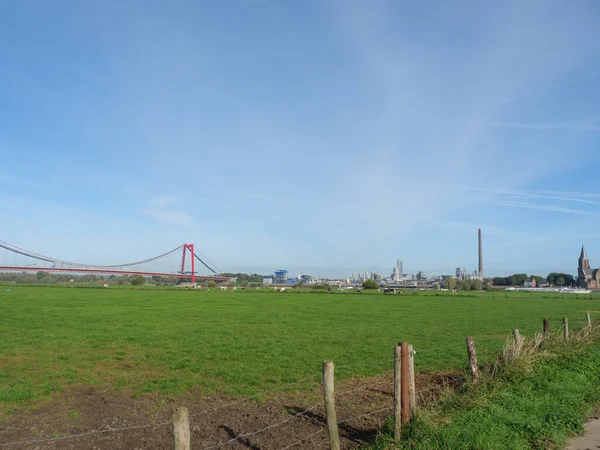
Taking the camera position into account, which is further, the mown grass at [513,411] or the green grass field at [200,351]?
the green grass field at [200,351]

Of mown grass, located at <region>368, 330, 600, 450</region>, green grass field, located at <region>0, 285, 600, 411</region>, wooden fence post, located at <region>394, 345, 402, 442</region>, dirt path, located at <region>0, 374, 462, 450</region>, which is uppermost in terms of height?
wooden fence post, located at <region>394, 345, 402, 442</region>

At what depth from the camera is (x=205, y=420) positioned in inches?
355

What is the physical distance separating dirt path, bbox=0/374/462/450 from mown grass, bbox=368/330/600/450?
3.46 ft

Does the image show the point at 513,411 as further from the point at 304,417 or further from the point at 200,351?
the point at 200,351

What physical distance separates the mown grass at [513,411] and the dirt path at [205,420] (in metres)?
1.06

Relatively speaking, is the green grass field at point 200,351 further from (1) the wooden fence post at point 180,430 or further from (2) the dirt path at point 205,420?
(1) the wooden fence post at point 180,430

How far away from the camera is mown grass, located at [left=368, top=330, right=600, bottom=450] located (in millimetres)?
7082

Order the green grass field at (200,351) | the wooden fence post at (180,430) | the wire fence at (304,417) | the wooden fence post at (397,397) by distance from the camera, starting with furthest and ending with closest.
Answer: the green grass field at (200,351) → the wire fence at (304,417) → the wooden fence post at (397,397) → the wooden fence post at (180,430)

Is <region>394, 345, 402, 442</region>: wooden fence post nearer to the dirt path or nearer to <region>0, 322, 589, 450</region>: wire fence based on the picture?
<region>0, 322, 589, 450</region>: wire fence

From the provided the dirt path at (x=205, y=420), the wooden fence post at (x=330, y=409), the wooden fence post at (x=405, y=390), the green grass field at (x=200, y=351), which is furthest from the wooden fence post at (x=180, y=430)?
the green grass field at (x=200, y=351)

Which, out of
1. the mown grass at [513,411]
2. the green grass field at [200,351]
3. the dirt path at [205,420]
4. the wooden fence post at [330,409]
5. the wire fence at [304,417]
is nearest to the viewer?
the wooden fence post at [330,409]

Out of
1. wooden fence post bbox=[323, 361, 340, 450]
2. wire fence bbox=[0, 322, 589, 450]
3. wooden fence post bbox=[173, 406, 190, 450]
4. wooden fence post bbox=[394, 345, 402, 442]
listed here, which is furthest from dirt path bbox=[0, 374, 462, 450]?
wooden fence post bbox=[173, 406, 190, 450]

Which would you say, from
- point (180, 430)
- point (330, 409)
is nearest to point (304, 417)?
point (330, 409)

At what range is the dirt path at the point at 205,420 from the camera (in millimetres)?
7895
